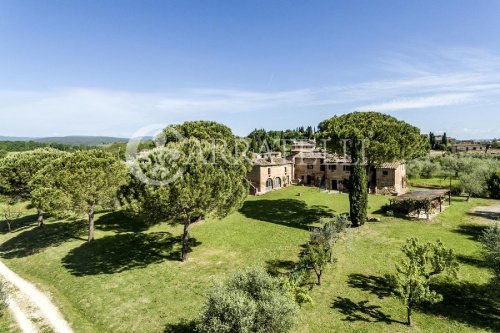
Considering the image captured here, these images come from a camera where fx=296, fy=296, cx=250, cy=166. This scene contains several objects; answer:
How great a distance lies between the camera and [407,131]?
41156 mm

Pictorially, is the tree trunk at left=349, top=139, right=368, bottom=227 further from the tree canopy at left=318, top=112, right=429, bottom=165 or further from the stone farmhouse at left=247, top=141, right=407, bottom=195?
the stone farmhouse at left=247, top=141, right=407, bottom=195

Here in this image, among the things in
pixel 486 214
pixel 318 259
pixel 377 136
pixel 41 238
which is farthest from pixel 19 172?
pixel 486 214

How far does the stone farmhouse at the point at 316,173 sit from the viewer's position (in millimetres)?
55938

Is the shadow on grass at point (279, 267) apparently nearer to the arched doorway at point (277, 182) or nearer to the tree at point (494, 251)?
the tree at point (494, 251)

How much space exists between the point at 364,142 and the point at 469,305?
21744mm

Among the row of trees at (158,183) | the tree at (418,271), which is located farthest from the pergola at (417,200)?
the row of trees at (158,183)

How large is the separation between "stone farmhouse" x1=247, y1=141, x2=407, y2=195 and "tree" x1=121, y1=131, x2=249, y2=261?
2989cm

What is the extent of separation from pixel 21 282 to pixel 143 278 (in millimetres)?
12405

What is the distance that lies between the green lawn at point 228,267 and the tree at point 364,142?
4825 mm

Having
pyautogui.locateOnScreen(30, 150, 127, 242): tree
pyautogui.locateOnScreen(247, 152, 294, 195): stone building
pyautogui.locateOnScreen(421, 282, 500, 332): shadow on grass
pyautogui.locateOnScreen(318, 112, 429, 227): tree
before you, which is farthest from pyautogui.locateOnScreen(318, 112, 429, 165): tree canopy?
pyautogui.locateOnScreen(30, 150, 127, 242): tree

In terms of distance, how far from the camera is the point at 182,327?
19625 millimetres

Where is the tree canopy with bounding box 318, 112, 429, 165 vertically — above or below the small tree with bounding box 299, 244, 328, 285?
above

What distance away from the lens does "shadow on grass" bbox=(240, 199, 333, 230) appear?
40084mm

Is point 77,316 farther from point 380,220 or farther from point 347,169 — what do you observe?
point 347,169
